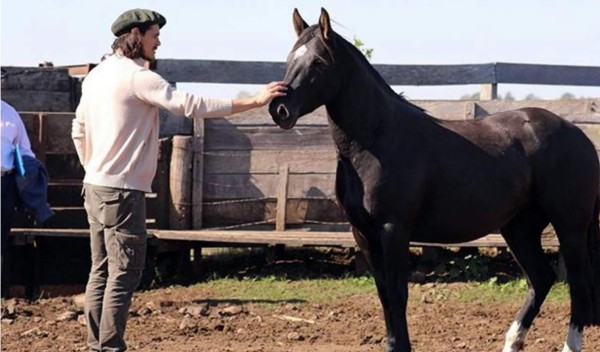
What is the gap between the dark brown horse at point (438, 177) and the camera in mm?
6055

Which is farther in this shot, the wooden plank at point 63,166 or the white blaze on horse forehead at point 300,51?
the wooden plank at point 63,166

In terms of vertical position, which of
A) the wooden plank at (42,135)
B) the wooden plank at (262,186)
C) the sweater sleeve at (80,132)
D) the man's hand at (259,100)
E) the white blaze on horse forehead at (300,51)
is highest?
the white blaze on horse forehead at (300,51)

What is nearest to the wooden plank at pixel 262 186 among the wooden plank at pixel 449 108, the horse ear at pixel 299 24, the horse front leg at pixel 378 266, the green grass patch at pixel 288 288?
the green grass patch at pixel 288 288

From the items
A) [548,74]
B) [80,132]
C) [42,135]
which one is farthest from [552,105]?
[80,132]

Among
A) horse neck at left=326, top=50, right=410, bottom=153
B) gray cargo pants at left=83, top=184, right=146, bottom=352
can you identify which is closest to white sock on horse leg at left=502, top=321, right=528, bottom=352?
horse neck at left=326, top=50, right=410, bottom=153

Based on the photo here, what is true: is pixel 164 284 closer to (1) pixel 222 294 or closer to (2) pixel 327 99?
(1) pixel 222 294

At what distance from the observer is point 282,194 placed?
1062 centimetres

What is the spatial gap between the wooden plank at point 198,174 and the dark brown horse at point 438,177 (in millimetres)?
4316

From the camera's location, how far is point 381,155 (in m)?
6.15

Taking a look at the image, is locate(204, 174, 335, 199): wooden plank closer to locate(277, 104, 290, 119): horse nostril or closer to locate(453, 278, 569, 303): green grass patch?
locate(453, 278, 569, 303): green grass patch

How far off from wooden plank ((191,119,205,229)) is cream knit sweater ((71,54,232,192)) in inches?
197

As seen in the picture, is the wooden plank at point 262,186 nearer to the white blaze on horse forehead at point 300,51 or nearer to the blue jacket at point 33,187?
the blue jacket at point 33,187

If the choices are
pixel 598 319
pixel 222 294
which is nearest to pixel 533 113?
pixel 598 319

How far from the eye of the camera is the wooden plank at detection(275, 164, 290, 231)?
1061 centimetres
